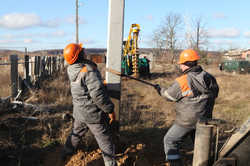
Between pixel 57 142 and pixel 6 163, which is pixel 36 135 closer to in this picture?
pixel 57 142

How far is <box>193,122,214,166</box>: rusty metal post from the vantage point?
226cm

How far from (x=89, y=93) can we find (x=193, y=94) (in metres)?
1.37

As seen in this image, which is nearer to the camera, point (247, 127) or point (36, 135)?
point (247, 127)

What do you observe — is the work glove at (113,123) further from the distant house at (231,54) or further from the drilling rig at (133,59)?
the distant house at (231,54)

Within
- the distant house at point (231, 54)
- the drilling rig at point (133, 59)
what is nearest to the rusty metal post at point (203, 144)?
the drilling rig at point (133, 59)

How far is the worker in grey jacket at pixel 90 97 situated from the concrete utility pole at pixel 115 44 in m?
0.52

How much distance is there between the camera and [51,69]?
1307cm

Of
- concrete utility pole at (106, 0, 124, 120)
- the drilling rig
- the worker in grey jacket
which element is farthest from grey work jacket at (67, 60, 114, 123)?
the drilling rig

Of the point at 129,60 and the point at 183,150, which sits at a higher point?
the point at 129,60

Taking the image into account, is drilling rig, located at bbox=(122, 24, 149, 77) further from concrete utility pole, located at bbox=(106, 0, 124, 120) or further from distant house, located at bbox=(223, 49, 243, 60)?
Result: distant house, located at bbox=(223, 49, 243, 60)

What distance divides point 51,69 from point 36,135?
29.2 ft

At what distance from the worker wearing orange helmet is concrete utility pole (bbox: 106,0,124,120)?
862mm

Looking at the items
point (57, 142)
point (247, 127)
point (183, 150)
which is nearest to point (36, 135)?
point (57, 142)

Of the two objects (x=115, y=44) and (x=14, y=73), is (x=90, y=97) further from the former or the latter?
(x=14, y=73)
